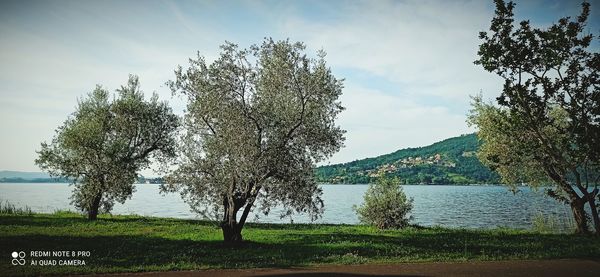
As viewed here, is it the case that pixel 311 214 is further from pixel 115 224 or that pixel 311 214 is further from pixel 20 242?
pixel 115 224

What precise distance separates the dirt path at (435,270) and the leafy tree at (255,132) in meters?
7.13

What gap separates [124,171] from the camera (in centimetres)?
3991

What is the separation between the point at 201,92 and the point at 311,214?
11.0 meters

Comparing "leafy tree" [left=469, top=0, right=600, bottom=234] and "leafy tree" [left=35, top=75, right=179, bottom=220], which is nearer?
"leafy tree" [left=469, top=0, right=600, bottom=234]

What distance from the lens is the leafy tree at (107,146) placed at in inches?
1535

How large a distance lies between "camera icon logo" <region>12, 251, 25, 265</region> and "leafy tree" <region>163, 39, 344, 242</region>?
27.8 feet

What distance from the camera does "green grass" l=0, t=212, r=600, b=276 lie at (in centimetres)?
1822

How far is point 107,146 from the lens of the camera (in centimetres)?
4012

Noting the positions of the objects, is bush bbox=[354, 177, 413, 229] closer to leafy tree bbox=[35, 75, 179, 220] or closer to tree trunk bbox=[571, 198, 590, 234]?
tree trunk bbox=[571, 198, 590, 234]

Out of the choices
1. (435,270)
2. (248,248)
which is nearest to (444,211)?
(248,248)

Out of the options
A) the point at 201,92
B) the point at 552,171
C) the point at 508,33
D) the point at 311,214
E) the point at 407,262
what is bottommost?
the point at 407,262

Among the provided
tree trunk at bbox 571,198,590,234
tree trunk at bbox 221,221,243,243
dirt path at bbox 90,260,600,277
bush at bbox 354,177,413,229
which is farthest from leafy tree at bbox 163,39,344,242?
tree trunk at bbox 571,198,590,234

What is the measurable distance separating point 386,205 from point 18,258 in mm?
29202

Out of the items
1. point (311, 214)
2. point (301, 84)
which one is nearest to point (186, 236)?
point (311, 214)
